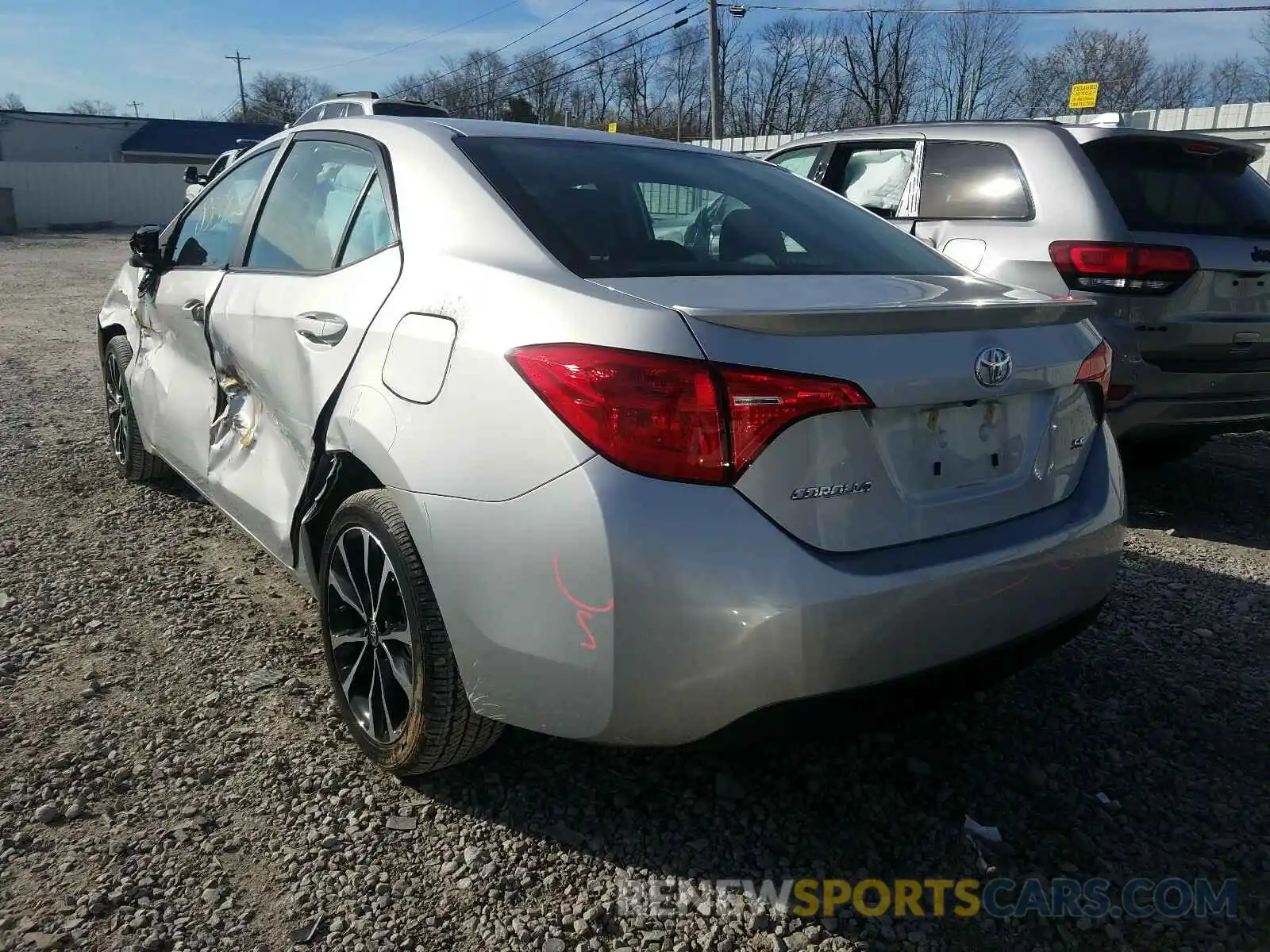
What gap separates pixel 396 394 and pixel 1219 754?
2.35m

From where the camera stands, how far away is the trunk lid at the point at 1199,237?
444 centimetres

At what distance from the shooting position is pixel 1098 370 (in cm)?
246

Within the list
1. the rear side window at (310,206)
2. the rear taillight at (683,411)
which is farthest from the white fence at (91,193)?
the rear taillight at (683,411)

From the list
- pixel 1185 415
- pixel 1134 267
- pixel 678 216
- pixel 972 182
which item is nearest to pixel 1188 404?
pixel 1185 415

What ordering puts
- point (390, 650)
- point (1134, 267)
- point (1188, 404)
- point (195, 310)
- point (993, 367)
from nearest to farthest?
point (993, 367)
point (390, 650)
point (195, 310)
point (1134, 267)
point (1188, 404)

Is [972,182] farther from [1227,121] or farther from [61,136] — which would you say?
[61,136]

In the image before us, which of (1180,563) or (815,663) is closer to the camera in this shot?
(815,663)

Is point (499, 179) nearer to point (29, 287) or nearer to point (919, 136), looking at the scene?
point (919, 136)

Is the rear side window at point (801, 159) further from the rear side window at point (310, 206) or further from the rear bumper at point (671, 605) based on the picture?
the rear bumper at point (671, 605)

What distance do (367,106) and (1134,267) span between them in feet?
36.1

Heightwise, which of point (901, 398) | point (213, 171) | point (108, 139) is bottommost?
point (901, 398)

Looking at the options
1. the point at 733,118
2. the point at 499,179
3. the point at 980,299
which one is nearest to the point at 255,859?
the point at 499,179

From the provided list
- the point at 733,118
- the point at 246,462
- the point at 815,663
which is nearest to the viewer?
the point at 815,663

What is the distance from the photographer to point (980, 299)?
2299mm
